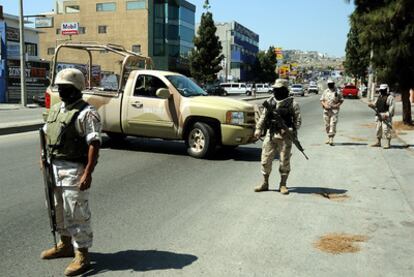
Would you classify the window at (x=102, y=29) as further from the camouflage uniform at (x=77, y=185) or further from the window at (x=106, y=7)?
the camouflage uniform at (x=77, y=185)

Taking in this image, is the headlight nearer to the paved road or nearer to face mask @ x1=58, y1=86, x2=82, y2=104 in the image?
the paved road

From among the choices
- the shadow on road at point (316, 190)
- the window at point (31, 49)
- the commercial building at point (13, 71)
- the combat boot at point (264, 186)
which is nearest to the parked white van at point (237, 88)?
the window at point (31, 49)

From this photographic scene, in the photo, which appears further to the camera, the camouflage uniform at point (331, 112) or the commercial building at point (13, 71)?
the commercial building at point (13, 71)

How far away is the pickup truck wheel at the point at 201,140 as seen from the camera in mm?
10820

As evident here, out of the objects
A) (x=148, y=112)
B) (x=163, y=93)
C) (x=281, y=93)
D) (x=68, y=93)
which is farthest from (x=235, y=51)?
(x=68, y=93)

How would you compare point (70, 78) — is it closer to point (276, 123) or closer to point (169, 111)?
point (276, 123)

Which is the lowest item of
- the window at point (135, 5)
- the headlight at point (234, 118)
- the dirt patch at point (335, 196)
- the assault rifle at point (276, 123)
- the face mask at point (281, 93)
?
the dirt patch at point (335, 196)

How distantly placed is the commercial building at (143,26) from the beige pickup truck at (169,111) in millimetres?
63438

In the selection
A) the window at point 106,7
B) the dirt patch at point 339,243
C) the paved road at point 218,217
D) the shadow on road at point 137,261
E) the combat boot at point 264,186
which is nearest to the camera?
the shadow on road at point 137,261

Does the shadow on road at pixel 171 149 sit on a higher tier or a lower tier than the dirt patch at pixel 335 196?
lower

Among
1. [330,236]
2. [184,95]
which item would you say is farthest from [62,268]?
[184,95]

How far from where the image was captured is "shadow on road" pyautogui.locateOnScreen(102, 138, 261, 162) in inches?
455

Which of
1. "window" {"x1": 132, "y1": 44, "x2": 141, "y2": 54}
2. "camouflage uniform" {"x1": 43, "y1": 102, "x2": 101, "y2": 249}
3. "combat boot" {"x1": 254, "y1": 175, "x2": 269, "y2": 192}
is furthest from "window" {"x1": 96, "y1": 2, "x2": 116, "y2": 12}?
"camouflage uniform" {"x1": 43, "y1": 102, "x2": 101, "y2": 249}

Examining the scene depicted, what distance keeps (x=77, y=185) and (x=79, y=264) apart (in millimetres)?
683
